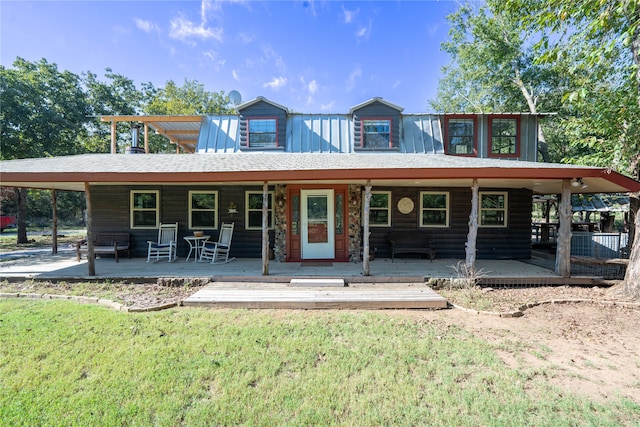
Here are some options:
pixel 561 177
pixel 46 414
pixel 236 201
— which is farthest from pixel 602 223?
pixel 46 414

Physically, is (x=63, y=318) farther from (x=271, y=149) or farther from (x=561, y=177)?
(x=561, y=177)

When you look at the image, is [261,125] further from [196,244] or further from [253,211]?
[196,244]

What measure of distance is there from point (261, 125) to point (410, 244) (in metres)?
6.44

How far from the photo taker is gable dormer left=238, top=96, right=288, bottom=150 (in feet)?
30.6

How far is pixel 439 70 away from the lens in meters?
21.0

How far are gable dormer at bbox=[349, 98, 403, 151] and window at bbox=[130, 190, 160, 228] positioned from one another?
22.8ft

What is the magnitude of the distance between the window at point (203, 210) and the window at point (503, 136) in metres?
9.60

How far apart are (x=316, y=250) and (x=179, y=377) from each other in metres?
5.16

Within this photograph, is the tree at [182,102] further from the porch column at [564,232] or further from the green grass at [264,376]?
the porch column at [564,232]

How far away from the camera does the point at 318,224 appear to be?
774 cm

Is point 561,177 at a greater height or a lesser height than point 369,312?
greater

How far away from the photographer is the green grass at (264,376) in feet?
7.76

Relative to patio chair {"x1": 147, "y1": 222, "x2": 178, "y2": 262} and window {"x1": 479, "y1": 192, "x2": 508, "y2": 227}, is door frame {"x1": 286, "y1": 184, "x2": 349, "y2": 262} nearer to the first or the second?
patio chair {"x1": 147, "y1": 222, "x2": 178, "y2": 262}

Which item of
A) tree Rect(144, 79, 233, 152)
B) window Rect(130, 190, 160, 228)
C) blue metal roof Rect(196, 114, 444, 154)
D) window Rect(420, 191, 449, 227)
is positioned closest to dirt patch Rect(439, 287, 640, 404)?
window Rect(420, 191, 449, 227)
